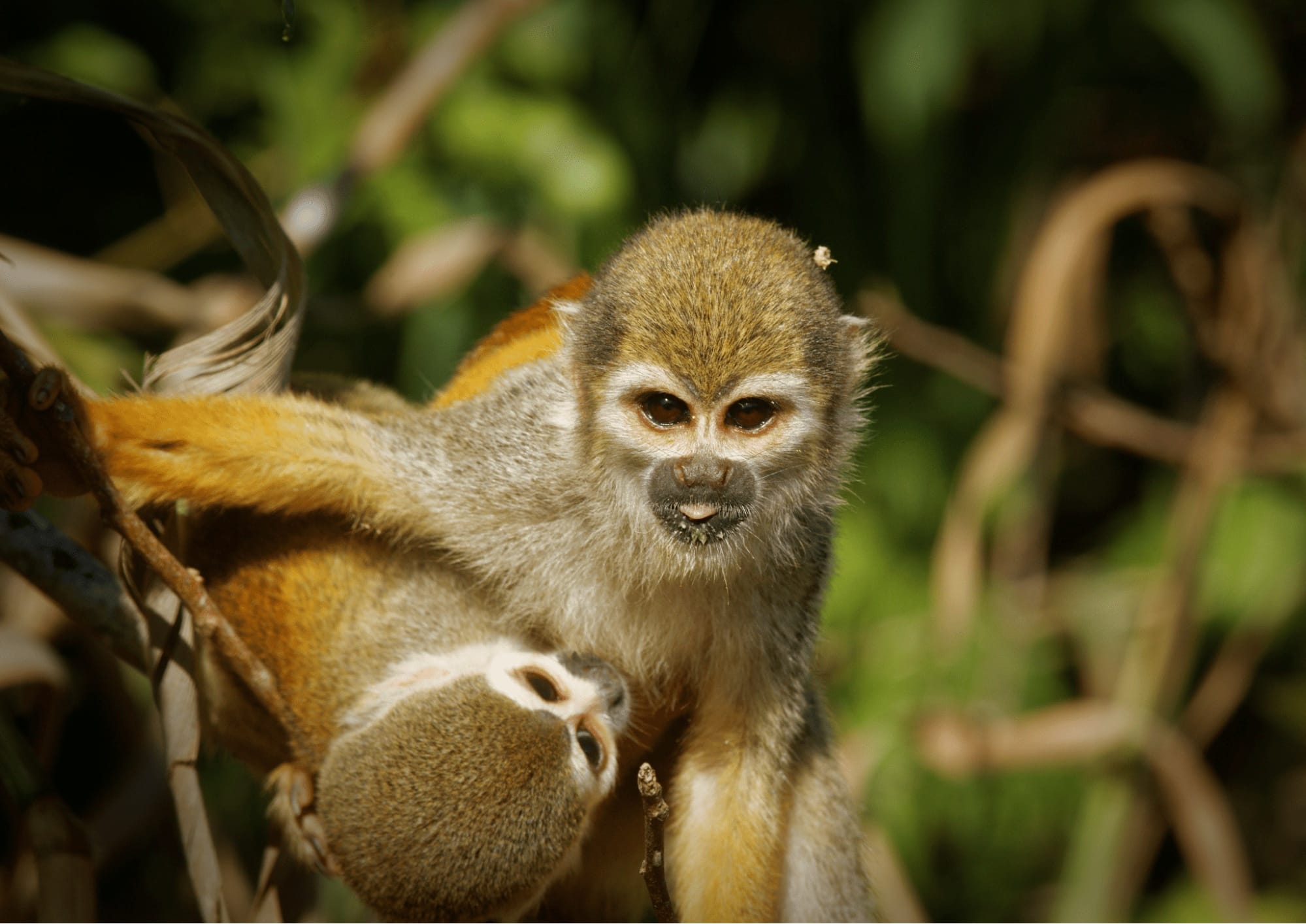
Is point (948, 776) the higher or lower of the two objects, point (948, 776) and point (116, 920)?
the higher

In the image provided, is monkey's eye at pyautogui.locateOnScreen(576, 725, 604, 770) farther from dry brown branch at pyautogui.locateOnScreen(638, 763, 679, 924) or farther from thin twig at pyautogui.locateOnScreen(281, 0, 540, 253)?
thin twig at pyautogui.locateOnScreen(281, 0, 540, 253)

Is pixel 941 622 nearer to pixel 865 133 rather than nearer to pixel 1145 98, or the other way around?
pixel 865 133

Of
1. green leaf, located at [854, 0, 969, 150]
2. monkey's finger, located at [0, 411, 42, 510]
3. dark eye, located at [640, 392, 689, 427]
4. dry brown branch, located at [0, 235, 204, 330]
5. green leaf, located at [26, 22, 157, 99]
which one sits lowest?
dry brown branch, located at [0, 235, 204, 330]

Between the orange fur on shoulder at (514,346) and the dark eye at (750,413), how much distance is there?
66 centimetres

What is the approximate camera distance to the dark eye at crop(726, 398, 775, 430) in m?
2.75

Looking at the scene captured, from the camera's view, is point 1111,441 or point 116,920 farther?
point 1111,441

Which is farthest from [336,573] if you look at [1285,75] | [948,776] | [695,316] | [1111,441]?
[1285,75]

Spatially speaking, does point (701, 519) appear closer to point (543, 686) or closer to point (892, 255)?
point (543, 686)

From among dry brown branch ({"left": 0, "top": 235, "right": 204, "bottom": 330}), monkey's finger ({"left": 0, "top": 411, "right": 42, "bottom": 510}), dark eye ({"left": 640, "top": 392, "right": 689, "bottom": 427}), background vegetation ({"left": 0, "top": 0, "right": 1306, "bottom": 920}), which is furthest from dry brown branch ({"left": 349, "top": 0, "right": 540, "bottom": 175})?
monkey's finger ({"left": 0, "top": 411, "right": 42, "bottom": 510})

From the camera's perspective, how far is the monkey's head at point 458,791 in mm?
2486

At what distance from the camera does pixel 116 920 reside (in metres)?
5.07

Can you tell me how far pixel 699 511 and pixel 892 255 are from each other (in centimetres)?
355

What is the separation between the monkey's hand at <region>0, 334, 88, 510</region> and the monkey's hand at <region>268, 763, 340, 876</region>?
0.95 meters

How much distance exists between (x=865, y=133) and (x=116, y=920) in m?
5.38
